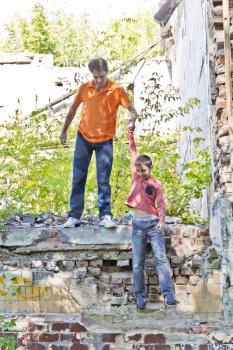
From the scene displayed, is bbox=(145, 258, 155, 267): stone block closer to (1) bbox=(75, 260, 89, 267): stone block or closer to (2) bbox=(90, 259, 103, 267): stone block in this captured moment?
(2) bbox=(90, 259, 103, 267): stone block

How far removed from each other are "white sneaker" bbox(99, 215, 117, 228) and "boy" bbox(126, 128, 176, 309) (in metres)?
0.33

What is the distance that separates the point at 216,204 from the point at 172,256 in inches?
23.8

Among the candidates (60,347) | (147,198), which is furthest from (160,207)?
(60,347)

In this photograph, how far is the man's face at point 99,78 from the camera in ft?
18.3

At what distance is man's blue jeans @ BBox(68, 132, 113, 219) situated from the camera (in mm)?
5719

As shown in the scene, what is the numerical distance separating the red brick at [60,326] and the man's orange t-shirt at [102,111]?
5.27 feet

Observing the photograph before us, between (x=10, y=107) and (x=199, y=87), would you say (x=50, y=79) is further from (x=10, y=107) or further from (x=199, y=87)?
(x=199, y=87)

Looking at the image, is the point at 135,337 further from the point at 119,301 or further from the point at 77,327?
the point at 77,327

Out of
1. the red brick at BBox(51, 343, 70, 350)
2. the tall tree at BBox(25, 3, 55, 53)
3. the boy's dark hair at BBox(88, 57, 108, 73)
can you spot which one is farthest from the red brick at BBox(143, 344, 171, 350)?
the tall tree at BBox(25, 3, 55, 53)

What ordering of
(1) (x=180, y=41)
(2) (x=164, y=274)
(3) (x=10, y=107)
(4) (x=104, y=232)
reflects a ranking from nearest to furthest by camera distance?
(2) (x=164, y=274) < (4) (x=104, y=232) < (1) (x=180, y=41) < (3) (x=10, y=107)

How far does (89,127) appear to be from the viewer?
5.70m

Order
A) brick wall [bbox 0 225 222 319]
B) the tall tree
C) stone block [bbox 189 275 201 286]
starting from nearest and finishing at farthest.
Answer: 1. brick wall [bbox 0 225 222 319]
2. stone block [bbox 189 275 201 286]
3. the tall tree

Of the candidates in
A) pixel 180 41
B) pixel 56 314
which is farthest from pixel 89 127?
pixel 180 41

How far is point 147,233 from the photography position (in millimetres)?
5320
